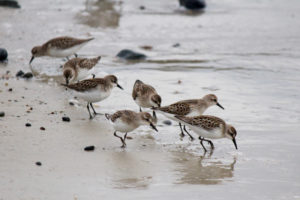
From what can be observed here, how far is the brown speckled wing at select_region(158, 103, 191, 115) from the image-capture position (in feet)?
27.4

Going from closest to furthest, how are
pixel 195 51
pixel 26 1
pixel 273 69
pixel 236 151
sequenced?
pixel 236 151 < pixel 273 69 < pixel 195 51 < pixel 26 1

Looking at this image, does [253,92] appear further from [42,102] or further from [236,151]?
[42,102]

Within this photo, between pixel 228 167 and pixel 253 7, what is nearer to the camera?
pixel 228 167

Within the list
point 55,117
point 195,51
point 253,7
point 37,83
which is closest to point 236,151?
point 55,117

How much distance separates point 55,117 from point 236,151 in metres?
2.87

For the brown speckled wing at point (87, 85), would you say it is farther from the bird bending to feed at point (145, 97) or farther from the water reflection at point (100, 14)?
the water reflection at point (100, 14)

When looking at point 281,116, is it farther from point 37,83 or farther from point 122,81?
point 37,83

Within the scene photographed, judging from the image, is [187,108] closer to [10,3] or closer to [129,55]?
[129,55]

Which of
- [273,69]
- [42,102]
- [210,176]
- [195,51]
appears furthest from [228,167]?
[195,51]

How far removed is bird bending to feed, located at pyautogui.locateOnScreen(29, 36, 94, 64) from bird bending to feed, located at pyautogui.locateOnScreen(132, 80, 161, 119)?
10.6 ft

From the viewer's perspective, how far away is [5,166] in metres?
6.42

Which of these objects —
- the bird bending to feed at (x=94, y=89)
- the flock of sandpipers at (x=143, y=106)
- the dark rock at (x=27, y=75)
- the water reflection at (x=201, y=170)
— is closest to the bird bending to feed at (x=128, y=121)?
the flock of sandpipers at (x=143, y=106)

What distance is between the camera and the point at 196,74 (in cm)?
1159

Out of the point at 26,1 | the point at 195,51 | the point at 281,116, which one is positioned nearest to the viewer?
the point at 281,116
